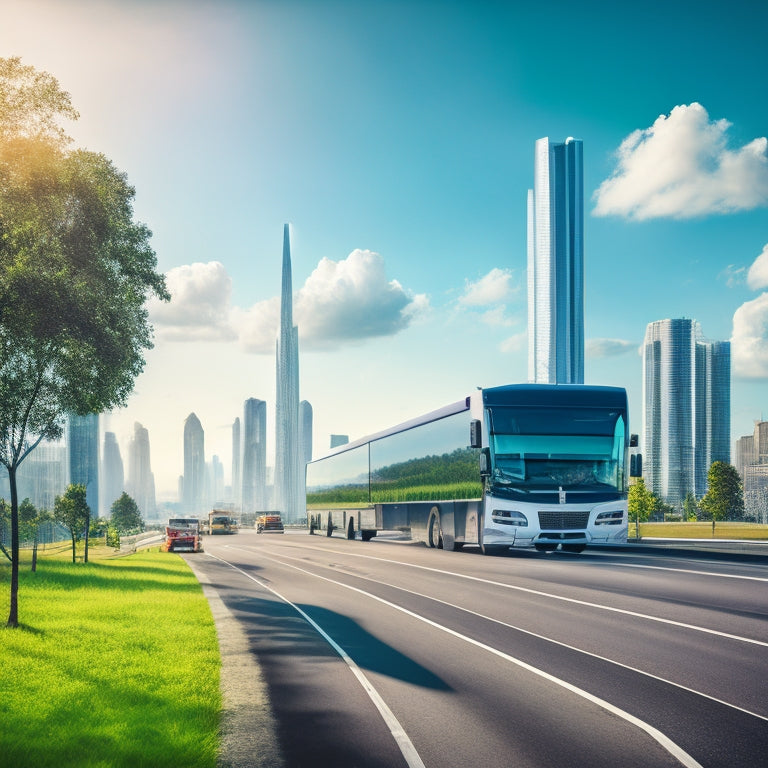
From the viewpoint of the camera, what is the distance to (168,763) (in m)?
6.24

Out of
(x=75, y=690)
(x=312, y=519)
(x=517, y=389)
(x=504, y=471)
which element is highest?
(x=517, y=389)

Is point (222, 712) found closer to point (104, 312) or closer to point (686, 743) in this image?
point (686, 743)

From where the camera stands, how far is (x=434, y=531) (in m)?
30.8

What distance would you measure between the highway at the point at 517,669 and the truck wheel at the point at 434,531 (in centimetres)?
969

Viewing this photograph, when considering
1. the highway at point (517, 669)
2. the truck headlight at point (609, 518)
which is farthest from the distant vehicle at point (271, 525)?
the highway at point (517, 669)

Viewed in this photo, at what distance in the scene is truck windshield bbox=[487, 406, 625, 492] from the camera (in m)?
23.0

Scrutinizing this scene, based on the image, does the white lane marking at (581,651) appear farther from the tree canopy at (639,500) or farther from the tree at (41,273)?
the tree canopy at (639,500)

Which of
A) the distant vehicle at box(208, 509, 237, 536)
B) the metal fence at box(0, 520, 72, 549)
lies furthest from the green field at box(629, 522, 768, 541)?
the metal fence at box(0, 520, 72, 549)

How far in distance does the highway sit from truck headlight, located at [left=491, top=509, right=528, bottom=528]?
2.60 metres

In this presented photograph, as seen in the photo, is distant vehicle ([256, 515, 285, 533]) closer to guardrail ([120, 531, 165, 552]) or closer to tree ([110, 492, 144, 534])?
guardrail ([120, 531, 165, 552])

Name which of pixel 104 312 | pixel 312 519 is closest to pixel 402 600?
pixel 104 312

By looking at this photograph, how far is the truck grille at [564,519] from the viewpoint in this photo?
22688 millimetres

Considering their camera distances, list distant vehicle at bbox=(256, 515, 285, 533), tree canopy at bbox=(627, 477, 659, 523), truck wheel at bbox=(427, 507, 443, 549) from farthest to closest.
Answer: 1. distant vehicle at bbox=(256, 515, 285, 533)
2. tree canopy at bbox=(627, 477, 659, 523)
3. truck wheel at bbox=(427, 507, 443, 549)

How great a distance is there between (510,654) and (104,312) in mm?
11659
